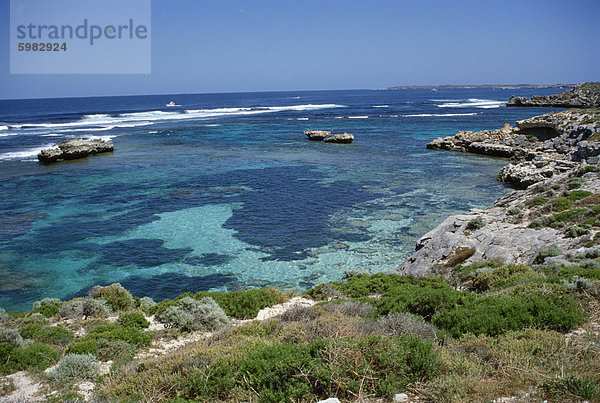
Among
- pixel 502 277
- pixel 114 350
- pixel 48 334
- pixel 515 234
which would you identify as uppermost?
pixel 515 234

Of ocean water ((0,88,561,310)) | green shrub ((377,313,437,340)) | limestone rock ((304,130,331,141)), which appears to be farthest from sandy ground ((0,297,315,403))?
limestone rock ((304,130,331,141))

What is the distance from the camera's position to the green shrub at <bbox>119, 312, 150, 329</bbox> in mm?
9898

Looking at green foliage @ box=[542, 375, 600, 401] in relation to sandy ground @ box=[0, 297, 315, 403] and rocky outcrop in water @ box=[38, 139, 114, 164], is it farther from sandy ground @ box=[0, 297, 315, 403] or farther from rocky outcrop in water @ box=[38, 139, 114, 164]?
rocky outcrop in water @ box=[38, 139, 114, 164]

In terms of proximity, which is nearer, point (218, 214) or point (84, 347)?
point (84, 347)

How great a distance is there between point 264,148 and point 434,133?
91.3ft

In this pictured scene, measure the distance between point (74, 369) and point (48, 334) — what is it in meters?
2.53

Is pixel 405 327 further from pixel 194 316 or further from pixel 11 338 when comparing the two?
pixel 11 338

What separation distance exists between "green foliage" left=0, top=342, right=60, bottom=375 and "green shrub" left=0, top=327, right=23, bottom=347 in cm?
23

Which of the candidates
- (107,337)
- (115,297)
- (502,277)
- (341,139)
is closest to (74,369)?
(107,337)

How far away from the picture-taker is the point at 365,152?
45.3 metres

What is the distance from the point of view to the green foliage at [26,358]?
7434 mm

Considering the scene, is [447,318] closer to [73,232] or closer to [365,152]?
[73,232]

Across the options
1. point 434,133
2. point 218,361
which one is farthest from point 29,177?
point 434,133

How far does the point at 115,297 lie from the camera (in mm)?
11781
